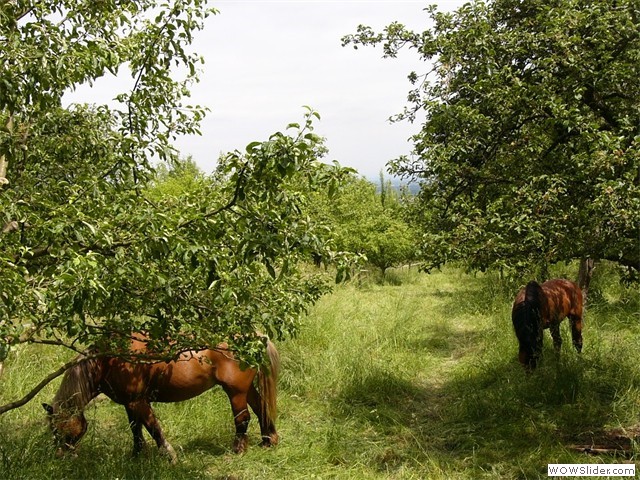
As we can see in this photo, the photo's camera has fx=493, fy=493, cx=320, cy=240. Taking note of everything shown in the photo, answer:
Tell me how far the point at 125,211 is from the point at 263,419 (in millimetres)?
3547

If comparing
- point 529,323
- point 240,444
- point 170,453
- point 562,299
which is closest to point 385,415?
point 240,444

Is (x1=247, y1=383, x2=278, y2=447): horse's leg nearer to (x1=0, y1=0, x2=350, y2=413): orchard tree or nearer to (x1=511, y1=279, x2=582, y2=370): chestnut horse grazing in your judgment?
(x1=0, y1=0, x2=350, y2=413): orchard tree

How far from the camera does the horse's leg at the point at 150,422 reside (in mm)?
4961

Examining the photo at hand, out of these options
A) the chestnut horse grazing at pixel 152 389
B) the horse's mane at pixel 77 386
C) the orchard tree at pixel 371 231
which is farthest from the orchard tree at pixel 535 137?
the orchard tree at pixel 371 231

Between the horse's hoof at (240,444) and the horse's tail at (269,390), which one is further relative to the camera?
the horse's tail at (269,390)

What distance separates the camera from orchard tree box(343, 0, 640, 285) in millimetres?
4156

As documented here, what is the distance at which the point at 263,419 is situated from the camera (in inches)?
219

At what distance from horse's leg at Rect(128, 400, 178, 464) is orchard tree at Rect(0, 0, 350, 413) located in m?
1.24

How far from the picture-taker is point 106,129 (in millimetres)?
3820

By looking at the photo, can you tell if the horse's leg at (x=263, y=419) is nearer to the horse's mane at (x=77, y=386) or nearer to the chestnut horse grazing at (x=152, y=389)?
the chestnut horse grazing at (x=152, y=389)

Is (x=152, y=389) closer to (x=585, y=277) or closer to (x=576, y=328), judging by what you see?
(x=576, y=328)

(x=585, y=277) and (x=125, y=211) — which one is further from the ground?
(x=125, y=211)

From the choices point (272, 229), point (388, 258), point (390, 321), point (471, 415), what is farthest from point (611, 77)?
point (388, 258)

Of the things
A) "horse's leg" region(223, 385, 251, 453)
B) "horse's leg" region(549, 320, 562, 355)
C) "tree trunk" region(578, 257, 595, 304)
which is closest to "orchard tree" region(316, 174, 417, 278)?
"tree trunk" region(578, 257, 595, 304)
